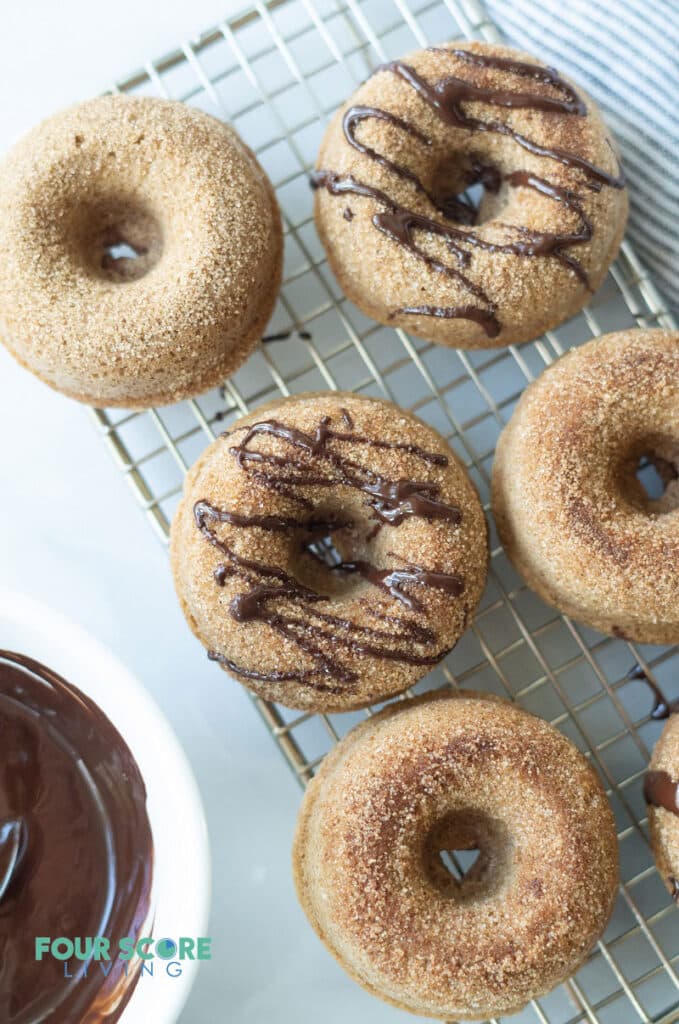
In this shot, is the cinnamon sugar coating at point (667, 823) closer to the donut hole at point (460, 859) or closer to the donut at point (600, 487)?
the donut at point (600, 487)

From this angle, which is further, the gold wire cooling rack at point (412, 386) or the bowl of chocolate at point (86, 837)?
the gold wire cooling rack at point (412, 386)

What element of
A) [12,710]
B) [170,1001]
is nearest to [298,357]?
[12,710]

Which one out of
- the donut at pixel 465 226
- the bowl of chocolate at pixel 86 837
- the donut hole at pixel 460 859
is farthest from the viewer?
the donut hole at pixel 460 859

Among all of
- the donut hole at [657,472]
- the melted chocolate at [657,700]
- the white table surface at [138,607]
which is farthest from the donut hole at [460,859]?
the donut hole at [657,472]

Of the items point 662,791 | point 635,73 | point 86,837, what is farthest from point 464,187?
point 86,837

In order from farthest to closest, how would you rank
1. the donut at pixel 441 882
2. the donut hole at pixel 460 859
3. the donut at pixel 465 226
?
the donut hole at pixel 460 859, the donut at pixel 465 226, the donut at pixel 441 882

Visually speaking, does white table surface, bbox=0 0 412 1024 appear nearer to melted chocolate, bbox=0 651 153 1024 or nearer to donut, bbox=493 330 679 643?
melted chocolate, bbox=0 651 153 1024

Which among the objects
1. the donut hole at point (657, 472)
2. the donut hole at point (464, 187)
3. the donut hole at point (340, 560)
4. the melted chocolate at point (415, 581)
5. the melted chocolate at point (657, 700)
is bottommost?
the melted chocolate at point (657, 700)
